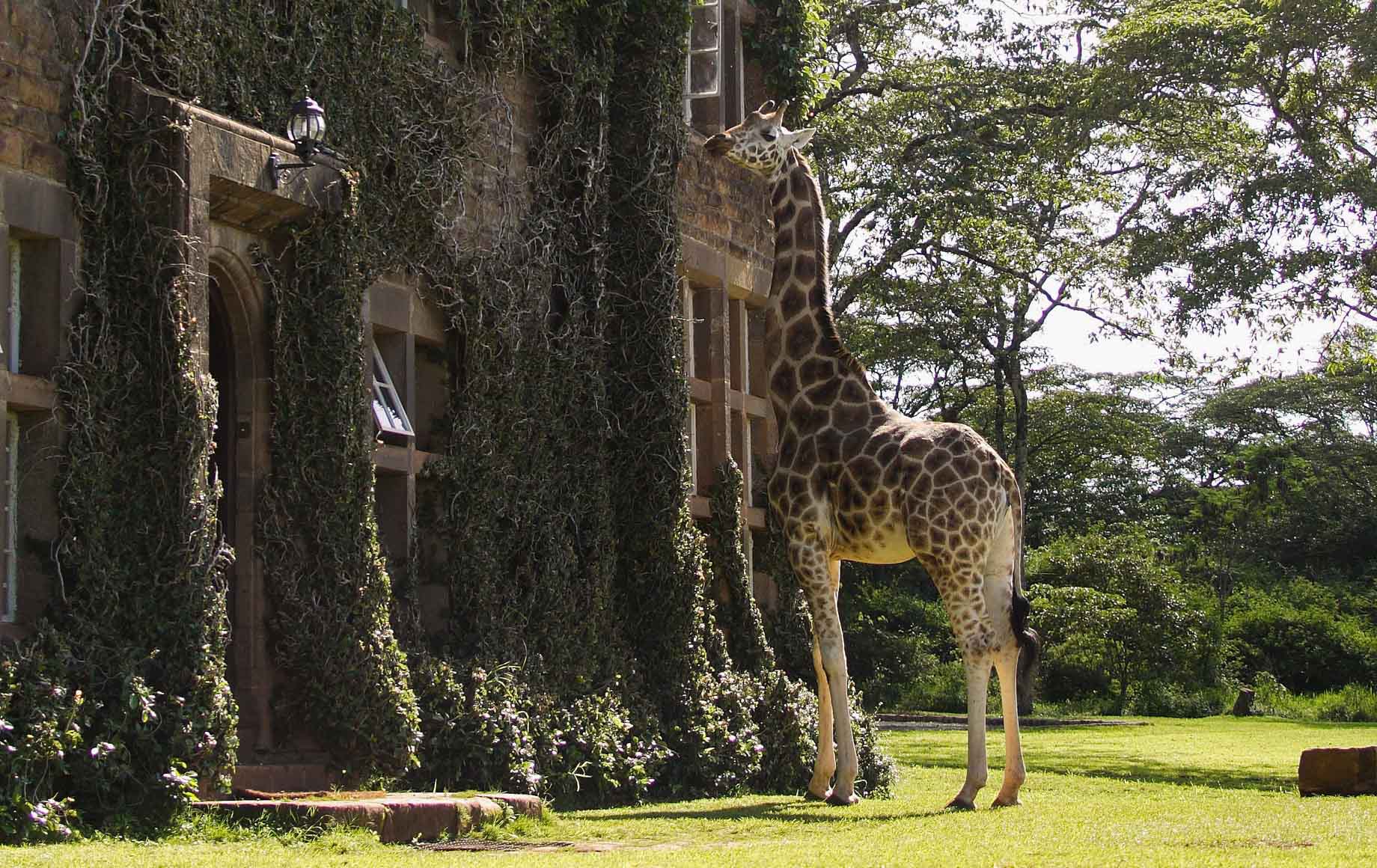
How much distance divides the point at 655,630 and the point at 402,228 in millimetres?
3823

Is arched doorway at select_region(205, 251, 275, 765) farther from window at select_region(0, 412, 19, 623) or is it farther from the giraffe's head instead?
the giraffe's head

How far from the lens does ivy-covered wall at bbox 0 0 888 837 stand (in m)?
9.57

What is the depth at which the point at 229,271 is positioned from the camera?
1094 centimetres

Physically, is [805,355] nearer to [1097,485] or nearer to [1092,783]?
[1092,783]

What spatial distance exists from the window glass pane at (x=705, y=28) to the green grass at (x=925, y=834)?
6.75 meters

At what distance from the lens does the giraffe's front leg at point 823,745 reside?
12.4m

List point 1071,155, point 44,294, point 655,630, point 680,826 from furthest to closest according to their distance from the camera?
point 1071,155 < point 655,630 < point 680,826 < point 44,294

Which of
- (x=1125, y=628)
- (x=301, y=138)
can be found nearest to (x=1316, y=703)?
(x=1125, y=628)

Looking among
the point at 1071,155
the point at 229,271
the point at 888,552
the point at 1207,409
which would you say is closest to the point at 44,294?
the point at 229,271

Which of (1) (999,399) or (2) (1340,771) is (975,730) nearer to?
(2) (1340,771)

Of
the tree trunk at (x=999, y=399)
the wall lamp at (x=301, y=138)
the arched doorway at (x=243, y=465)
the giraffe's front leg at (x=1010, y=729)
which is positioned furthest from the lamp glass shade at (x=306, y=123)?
the tree trunk at (x=999, y=399)

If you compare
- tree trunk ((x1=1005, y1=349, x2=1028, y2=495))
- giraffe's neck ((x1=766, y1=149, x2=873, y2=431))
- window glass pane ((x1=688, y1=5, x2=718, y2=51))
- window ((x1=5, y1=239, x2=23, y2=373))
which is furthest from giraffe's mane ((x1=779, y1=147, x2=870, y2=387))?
tree trunk ((x1=1005, y1=349, x2=1028, y2=495))

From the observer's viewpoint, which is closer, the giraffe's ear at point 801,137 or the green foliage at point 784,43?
the giraffe's ear at point 801,137

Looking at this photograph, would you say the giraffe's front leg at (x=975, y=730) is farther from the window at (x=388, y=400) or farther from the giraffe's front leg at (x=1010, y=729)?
the window at (x=388, y=400)
